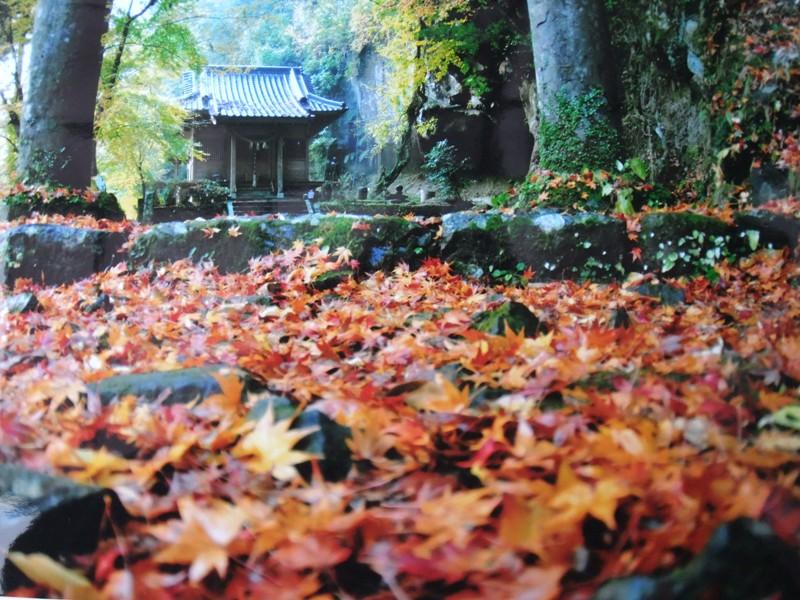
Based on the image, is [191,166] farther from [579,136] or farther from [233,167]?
[579,136]

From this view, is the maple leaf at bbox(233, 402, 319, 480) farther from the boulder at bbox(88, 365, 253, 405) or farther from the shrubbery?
the shrubbery

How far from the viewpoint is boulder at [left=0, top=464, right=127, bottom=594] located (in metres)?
0.67

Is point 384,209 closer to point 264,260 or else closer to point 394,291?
point 264,260

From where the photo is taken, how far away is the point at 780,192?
3.22 ft

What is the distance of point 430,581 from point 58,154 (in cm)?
220

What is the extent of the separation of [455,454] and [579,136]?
2136 mm

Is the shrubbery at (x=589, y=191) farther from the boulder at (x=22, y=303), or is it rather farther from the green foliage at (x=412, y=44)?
the boulder at (x=22, y=303)

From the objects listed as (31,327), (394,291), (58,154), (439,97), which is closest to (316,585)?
(394,291)

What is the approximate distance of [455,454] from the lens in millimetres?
672

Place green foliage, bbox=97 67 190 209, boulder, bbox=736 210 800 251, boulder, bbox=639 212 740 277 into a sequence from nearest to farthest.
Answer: boulder, bbox=736 210 800 251, boulder, bbox=639 212 740 277, green foliage, bbox=97 67 190 209

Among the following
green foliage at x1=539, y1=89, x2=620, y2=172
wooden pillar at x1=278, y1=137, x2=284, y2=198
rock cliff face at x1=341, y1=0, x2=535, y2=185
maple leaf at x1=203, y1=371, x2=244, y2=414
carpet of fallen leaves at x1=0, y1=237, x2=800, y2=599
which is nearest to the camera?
carpet of fallen leaves at x1=0, y1=237, x2=800, y2=599

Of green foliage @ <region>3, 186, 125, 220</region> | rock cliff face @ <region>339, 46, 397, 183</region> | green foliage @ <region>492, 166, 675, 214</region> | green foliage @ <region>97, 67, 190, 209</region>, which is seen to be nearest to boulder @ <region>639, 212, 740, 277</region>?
green foliage @ <region>492, 166, 675, 214</region>

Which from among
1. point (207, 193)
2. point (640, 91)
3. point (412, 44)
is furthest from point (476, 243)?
point (640, 91)

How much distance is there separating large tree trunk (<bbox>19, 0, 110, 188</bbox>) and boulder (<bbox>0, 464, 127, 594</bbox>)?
160cm
